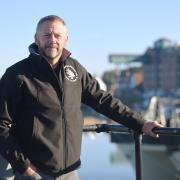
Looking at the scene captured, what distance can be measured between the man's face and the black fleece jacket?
2.0 inches

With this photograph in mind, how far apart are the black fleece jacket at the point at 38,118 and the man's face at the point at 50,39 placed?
0.05 meters

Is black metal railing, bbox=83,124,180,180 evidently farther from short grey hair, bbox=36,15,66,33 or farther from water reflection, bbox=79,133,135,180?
water reflection, bbox=79,133,135,180

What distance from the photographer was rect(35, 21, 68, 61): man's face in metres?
2.74

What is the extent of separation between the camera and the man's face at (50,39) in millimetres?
2742

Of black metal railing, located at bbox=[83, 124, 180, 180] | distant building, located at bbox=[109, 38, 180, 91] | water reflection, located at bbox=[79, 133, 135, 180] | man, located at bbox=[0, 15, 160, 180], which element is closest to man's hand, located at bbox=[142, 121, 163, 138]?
black metal railing, located at bbox=[83, 124, 180, 180]

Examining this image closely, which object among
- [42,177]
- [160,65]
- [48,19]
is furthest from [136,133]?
[160,65]

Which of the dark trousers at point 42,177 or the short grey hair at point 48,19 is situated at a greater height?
the short grey hair at point 48,19

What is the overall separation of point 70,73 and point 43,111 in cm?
→ 27

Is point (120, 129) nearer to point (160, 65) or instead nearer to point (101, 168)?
point (101, 168)

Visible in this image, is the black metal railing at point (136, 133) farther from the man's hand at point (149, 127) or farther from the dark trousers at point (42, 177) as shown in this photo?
the dark trousers at point (42, 177)

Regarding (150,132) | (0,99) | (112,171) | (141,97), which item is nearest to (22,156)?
(0,99)

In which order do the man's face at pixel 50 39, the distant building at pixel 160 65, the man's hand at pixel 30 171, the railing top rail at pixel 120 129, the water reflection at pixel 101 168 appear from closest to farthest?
1. the man's hand at pixel 30 171
2. the man's face at pixel 50 39
3. the railing top rail at pixel 120 129
4. the water reflection at pixel 101 168
5. the distant building at pixel 160 65

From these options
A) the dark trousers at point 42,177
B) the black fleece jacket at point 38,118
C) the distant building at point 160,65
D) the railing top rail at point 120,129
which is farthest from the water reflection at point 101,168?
the distant building at point 160,65

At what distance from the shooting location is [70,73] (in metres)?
2.81
